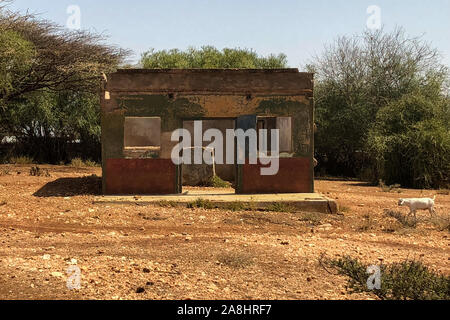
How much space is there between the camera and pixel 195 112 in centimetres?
1221

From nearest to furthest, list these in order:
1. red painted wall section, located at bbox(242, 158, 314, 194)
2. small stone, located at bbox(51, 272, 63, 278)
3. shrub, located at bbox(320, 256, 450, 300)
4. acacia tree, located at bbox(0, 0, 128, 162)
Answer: shrub, located at bbox(320, 256, 450, 300), small stone, located at bbox(51, 272, 63, 278), red painted wall section, located at bbox(242, 158, 314, 194), acacia tree, located at bbox(0, 0, 128, 162)

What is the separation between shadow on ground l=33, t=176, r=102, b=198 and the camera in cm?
1205

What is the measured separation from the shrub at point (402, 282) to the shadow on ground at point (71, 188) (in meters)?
8.10

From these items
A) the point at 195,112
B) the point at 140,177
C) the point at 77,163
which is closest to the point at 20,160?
the point at 77,163

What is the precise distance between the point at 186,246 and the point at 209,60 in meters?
23.0

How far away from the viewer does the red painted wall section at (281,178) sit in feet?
40.1

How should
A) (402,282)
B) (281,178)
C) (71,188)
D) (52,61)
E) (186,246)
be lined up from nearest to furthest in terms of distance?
1. (402,282)
2. (186,246)
3. (281,178)
4. (71,188)
5. (52,61)

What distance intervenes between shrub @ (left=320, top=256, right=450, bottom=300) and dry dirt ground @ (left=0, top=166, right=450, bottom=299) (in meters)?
0.17

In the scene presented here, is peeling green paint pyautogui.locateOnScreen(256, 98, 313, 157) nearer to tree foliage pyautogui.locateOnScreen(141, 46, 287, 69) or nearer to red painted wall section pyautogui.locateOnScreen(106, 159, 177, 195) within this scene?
red painted wall section pyautogui.locateOnScreen(106, 159, 177, 195)

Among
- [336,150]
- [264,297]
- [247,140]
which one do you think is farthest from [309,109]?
[336,150]

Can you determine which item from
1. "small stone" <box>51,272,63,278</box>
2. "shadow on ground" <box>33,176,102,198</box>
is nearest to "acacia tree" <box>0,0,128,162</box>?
"shadow on ground" <box>33,176,102,198</box>

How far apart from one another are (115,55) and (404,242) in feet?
54.3

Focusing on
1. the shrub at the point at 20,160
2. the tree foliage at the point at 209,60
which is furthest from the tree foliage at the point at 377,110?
the shrub at the point at 20,160

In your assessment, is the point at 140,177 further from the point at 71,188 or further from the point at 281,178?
the point at 281,178
